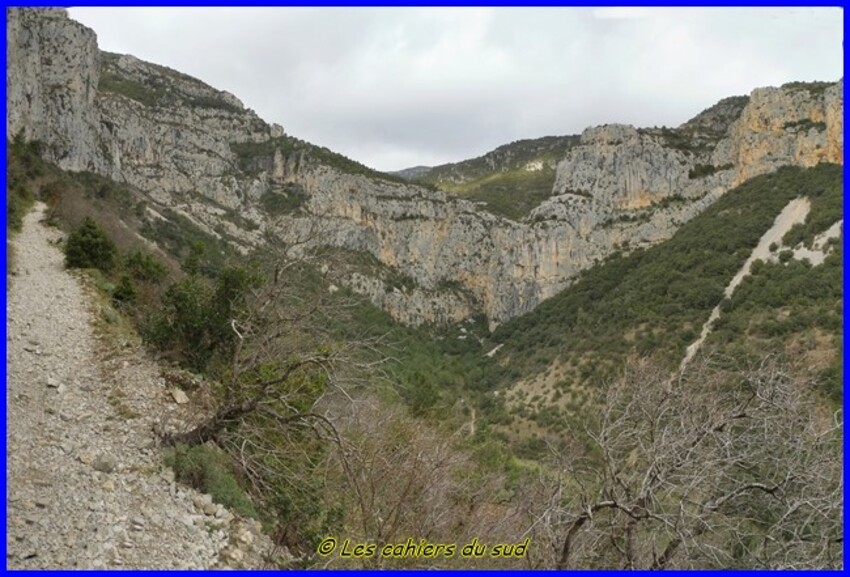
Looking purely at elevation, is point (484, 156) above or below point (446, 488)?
above

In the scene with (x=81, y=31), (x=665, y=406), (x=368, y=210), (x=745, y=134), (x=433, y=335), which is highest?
(x=81, y=31)

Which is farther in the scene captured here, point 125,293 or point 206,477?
point 125,293

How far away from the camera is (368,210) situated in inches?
2479

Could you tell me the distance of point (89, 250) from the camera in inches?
546

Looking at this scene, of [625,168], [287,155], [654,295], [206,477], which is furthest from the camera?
[287,155]

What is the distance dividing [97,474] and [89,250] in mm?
10480

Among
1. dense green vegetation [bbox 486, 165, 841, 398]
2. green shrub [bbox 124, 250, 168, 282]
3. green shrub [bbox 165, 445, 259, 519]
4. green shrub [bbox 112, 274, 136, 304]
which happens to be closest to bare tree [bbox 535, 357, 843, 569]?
green shrub [bbox 165, 445, 259, 519]

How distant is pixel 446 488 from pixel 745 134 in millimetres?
58203

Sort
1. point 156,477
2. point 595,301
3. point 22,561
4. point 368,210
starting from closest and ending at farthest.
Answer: point 22,561 < point 156,477 < point 595,301 < point 368,210

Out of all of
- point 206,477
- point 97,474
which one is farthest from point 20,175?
point 206,477

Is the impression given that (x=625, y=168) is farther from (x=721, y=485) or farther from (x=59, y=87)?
(x=721, y=485)

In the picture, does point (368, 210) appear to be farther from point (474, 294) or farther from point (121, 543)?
point (121, 543)

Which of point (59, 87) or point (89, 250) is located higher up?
point (59, 87)

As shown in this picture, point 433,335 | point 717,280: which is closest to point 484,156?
point 433,335
